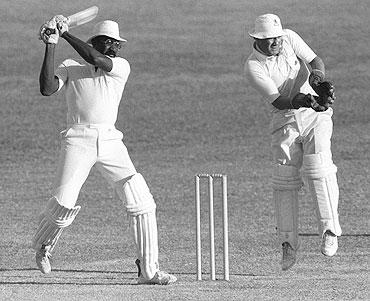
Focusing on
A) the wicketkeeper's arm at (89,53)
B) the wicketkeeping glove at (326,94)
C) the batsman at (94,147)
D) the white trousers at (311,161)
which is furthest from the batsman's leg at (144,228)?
the wicketkeeping glove at (326,94)

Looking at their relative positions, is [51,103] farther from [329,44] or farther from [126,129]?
[329,44]

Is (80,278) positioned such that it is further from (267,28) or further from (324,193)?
(267,28)

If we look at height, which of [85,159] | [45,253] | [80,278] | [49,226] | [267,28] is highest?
[267,28]

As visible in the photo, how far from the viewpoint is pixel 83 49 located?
384 inches

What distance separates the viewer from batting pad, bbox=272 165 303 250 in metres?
10.7

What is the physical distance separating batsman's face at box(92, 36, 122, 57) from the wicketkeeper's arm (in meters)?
0.20

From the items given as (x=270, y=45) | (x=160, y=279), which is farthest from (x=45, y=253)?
(x=270, y=45)

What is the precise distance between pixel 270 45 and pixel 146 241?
6.00 feet

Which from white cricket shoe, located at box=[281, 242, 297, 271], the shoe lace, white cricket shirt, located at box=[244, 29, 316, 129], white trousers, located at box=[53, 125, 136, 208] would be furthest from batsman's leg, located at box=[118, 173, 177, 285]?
white cricket shirt, located at box=[244, 29, 316, 129]

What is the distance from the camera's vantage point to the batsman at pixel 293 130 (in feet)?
34.6

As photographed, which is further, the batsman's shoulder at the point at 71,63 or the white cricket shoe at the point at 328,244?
the white cricket shoe at the point at 328,244

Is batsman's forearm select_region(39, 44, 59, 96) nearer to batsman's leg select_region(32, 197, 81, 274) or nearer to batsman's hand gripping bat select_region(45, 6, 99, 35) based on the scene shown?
batsman's hand gripping bat select_region(45, 6, 99, 35)

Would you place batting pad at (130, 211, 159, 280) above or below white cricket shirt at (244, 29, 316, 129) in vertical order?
below

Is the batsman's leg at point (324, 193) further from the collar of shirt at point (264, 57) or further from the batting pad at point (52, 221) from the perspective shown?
the batting pad at point (52, 221)
